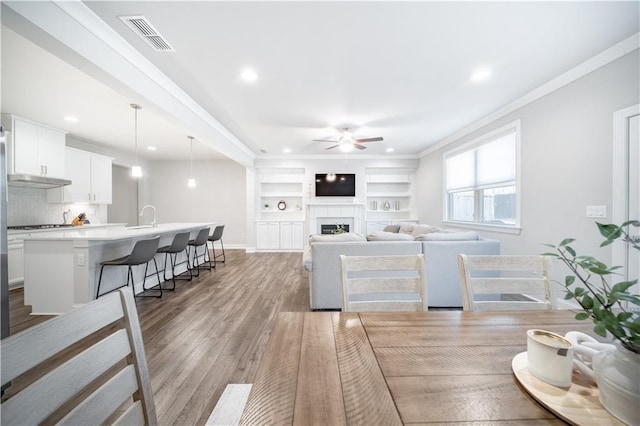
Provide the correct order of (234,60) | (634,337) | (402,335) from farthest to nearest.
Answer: (234,60)
(402,335)
(634,337)

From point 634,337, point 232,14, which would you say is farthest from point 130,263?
point 634,337

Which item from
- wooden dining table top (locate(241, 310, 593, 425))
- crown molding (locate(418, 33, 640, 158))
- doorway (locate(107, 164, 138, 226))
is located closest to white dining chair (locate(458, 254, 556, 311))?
wooden dining table top (locate(241, 310, 593, 425))

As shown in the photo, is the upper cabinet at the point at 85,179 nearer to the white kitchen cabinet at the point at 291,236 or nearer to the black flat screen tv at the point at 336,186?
the white kitchen cabinet at the point at 291,236

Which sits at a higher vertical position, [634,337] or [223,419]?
[634,337]

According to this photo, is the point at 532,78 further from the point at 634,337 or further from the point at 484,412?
the point at 484,412

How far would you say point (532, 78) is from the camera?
121 inches

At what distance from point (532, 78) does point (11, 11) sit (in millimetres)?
4564

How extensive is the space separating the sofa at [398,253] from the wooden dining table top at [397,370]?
183 cm

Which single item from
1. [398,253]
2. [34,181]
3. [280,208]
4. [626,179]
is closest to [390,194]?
[280,208]

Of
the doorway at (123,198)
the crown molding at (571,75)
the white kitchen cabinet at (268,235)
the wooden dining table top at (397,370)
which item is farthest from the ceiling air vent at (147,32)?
the doorway at (123,198)

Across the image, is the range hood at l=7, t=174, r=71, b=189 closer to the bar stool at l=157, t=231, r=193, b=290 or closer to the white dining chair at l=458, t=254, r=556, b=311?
the bar stool at l=157, t=231, r=193, b=290

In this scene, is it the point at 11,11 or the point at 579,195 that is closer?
the point at 11,11

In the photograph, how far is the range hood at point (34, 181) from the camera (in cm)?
395

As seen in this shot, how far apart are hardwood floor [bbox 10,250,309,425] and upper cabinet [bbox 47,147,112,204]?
202 centimetres
